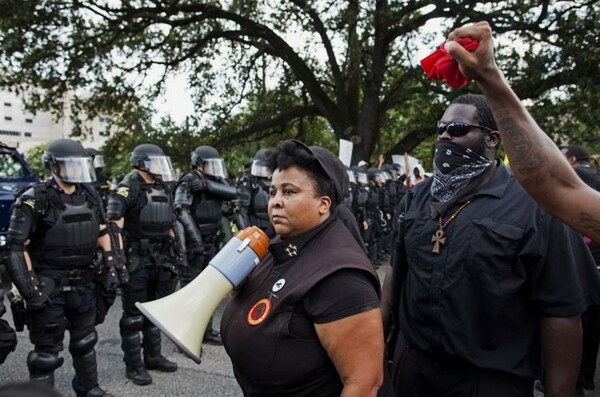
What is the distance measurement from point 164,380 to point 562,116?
39.2ft

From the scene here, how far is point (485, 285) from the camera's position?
184cm

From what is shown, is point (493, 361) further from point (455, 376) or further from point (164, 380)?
point (164, 380)

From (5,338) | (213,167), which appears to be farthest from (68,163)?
(213,167)

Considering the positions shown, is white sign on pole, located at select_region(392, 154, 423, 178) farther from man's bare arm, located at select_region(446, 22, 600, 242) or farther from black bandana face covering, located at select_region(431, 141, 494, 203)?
man's bare arm, located at select_region(446, 22, 600, 242)

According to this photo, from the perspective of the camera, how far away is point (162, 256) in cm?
499

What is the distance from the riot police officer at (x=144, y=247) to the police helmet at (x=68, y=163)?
0.70 metres

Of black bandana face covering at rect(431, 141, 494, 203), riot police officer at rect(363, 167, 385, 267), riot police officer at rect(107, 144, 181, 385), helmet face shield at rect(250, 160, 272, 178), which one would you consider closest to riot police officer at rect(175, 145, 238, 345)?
helmet face shield at rect(250, 160, 272, 178)

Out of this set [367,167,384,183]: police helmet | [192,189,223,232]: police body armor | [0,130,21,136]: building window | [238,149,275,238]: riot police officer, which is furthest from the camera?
[0,130,21,136]: building window

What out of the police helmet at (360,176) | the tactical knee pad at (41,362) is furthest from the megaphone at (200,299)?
the police helmet at (360,176)

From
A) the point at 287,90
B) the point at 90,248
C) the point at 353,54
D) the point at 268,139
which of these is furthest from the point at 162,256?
the point at 268,139

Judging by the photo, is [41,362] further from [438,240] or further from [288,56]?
[288,56]

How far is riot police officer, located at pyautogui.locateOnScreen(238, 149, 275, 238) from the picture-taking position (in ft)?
22.0

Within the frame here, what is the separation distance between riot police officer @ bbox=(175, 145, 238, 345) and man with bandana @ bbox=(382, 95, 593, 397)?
410cm

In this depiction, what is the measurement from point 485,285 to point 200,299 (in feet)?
3.39
